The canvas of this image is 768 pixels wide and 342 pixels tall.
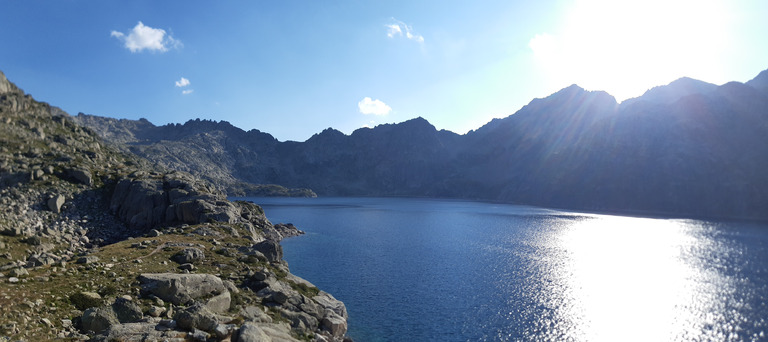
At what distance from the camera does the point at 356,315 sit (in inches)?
1644

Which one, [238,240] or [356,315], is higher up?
[238,240]

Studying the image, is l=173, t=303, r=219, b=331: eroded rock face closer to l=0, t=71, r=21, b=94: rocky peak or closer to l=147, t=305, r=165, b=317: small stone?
l=147, t=305, r=165, b=317: small stone

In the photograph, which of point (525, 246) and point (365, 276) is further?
point (525, 246)

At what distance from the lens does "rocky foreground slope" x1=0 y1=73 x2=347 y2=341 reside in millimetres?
17828

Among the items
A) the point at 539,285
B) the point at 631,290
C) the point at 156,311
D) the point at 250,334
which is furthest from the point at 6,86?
the point at 631,290

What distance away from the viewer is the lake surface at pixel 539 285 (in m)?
40.7

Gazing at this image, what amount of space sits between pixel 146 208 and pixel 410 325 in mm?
45524

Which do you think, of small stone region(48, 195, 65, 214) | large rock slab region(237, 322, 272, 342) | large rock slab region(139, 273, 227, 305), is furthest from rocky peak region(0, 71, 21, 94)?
large rock slab region(237, 322, 272, 342)

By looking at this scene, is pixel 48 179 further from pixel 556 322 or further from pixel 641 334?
pixel 641 334

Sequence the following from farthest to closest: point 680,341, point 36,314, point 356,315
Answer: point 356,315
point 680,341
point 36,314

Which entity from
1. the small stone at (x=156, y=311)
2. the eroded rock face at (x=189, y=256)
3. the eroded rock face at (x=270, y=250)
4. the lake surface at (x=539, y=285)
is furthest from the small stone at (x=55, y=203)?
the small stone at (x=156, y=311)

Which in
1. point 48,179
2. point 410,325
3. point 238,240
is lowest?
point 410,325

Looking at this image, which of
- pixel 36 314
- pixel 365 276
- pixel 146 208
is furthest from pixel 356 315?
pixel 146 208

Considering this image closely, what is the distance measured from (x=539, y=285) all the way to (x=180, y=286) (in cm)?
5124
